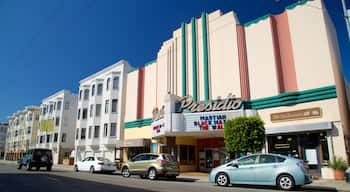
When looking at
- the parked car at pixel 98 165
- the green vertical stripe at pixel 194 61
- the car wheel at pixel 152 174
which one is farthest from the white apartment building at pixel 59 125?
the car wheel at pixel 152 174

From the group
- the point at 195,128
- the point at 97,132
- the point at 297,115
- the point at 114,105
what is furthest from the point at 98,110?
the point at 297,115

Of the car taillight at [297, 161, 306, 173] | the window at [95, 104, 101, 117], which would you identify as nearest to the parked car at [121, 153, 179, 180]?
the car taillight at [297, 161, 306, 173]

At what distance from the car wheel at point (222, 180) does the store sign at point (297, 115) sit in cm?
785

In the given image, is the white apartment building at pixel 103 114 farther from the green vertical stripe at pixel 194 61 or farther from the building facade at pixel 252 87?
the green vertical stripe at pixel 194 61

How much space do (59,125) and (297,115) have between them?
41835 millimetres

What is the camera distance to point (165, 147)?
23844 millimetres

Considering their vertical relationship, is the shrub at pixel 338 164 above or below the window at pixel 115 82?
below

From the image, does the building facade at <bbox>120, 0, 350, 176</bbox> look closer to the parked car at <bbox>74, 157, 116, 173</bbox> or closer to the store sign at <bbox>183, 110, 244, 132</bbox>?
the store sign at <bbox>183, 110, 244, 132</bbox>

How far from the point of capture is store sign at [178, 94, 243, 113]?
19.8 metres

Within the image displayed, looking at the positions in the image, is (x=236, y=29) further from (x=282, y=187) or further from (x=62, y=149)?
(x=62, y=149)

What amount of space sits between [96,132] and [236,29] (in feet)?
75.8

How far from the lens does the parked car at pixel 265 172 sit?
35.0 feet

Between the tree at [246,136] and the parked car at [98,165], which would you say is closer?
the tree at [246,136]

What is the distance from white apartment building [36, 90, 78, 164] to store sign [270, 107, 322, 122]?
3771 centimetres
